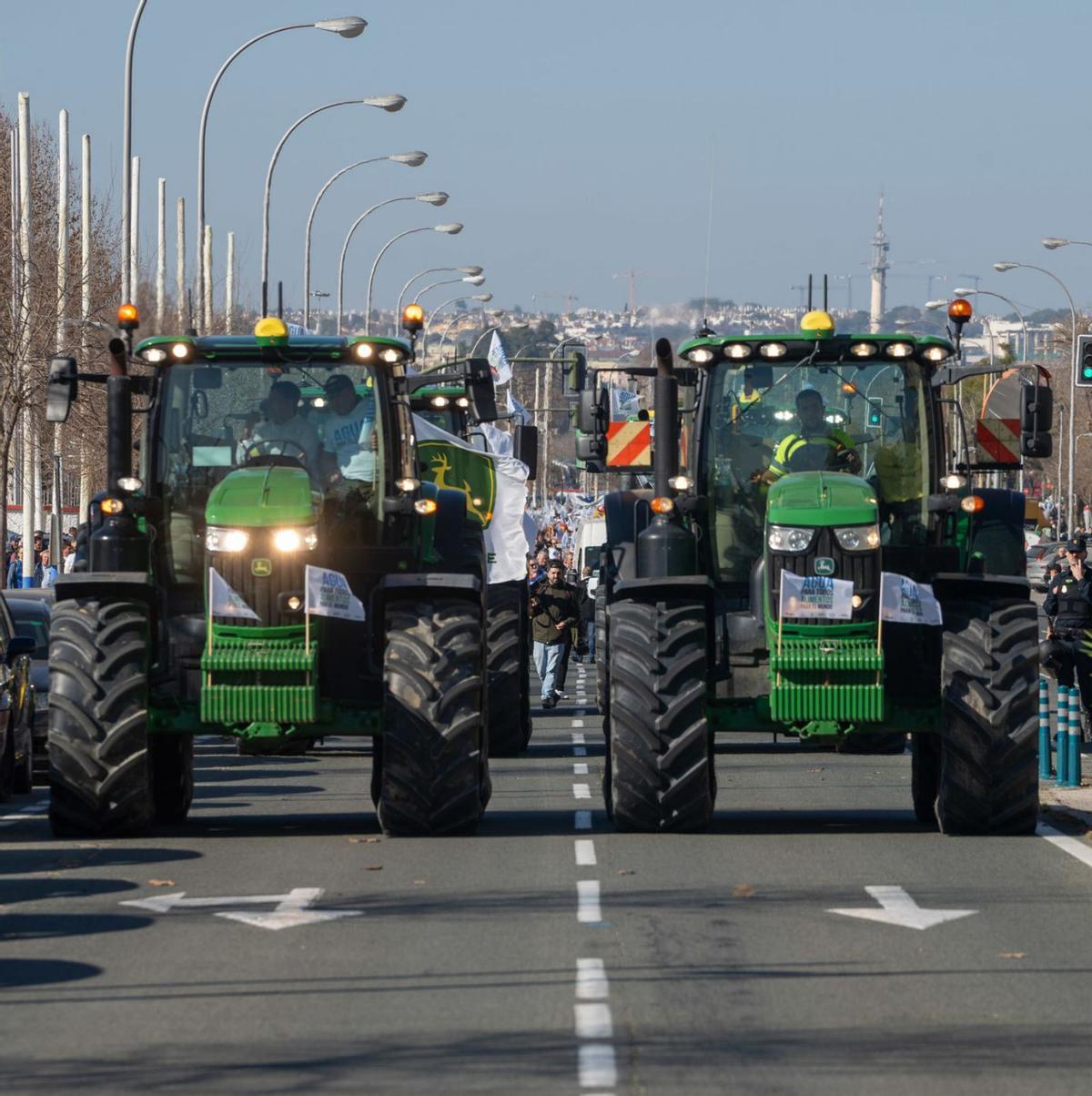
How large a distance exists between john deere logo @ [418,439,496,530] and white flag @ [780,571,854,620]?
10.1m

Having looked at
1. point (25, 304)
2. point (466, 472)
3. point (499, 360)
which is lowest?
point (466, 472)

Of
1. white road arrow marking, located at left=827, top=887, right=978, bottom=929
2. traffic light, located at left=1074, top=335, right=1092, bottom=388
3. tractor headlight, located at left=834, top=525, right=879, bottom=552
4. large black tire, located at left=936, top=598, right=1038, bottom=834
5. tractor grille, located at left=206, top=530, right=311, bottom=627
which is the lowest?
white road arrow marking, located at left=827, top=887, right=978, bottom=929

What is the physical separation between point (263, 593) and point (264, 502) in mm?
560

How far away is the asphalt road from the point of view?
331 inches

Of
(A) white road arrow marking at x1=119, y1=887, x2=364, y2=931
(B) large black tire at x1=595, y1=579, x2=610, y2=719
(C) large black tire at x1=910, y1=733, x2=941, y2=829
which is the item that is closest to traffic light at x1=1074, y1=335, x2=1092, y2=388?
(B) large black tire at x1=595, y1=579, x2=610, y2=719

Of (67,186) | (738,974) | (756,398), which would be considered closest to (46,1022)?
(738,974)

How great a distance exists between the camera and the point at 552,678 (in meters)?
32.1

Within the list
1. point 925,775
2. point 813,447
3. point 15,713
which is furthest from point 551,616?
point 813,447

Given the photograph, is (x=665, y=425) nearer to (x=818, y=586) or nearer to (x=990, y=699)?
(x=818, y=586)

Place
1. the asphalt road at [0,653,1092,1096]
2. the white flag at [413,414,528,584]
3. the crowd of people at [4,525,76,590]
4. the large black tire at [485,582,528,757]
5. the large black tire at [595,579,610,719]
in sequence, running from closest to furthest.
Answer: the asphalt road at [0,653,1092,1096], the large black tire at [595,579,610,719], the large black tire at [485,582,528,757], the white flag at [413,414,528,584], the crowd of people at [4,525,76,590]

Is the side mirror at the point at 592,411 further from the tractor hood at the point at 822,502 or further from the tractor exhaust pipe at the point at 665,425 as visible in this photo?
the tractor hood at the point at 822,502

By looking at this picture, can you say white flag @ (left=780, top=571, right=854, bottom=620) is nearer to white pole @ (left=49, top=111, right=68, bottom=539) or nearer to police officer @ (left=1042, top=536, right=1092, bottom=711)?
police officer @ (left=1042, top=536, right=1092, bottom=711)

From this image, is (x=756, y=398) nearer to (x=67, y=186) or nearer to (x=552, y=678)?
(x=552, y=678)

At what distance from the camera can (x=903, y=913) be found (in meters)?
12.2
